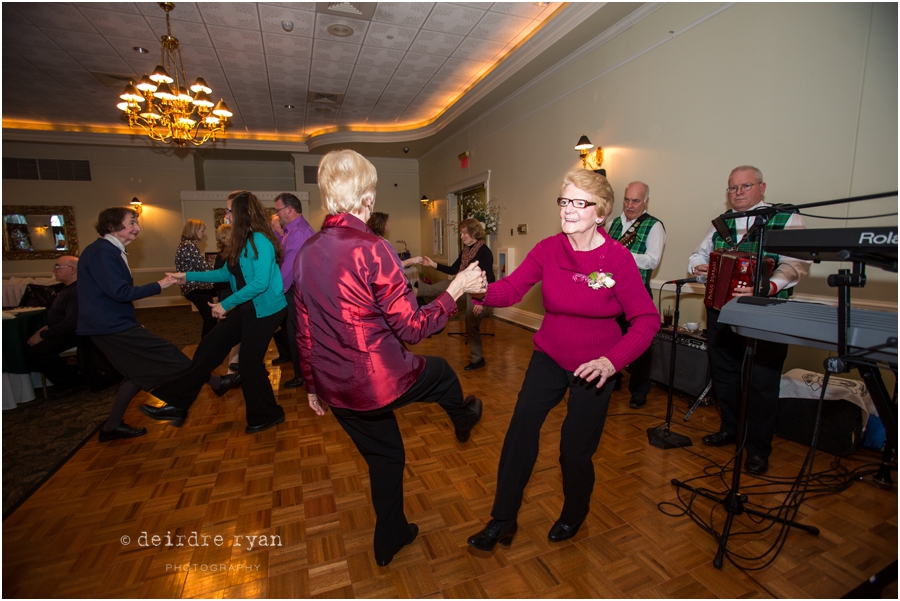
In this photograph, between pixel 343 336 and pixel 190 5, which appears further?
pixel 190 5

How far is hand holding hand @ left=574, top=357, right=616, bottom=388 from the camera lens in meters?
1.56

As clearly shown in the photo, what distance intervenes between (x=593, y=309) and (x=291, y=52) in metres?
5.82

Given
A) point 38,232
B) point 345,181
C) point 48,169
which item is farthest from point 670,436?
point 48,169

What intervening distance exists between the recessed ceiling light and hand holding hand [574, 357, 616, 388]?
510 centimetres

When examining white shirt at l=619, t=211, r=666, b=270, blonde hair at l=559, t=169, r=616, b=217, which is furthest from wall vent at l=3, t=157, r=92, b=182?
blonde hair at l=559, t=169, r=616, b=217

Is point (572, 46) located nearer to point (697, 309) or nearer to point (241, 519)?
point (697, 309)

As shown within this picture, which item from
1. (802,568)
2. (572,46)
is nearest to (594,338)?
(802,568)

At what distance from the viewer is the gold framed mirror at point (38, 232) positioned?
9.10 m

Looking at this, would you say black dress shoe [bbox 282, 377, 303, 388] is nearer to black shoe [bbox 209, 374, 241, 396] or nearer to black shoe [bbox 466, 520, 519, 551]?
black shoe [bbox 209, 374, 241, 396]

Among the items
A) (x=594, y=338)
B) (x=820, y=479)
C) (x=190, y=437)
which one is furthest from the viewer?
(x=190, y=437)

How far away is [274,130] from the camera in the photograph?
31.7 ft

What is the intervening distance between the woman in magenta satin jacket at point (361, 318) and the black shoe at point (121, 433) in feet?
7.37

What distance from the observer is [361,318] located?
149cm

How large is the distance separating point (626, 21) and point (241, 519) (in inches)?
209
